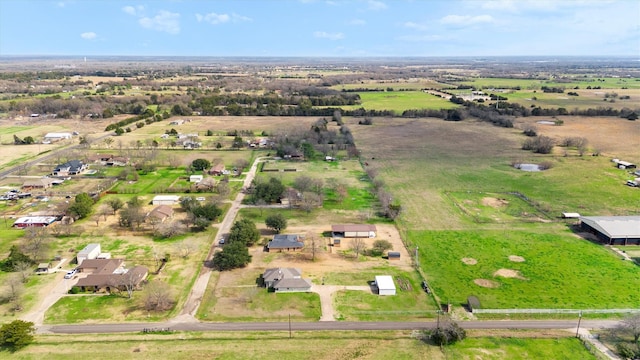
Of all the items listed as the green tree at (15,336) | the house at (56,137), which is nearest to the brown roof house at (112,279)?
the green tree at (15,336)

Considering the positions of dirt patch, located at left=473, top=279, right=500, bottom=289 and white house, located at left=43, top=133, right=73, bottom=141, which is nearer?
dirt patch, located at left=473, top=279, right=500, bottom=289

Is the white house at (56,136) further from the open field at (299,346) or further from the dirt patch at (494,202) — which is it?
the dirt patch at (494,202)

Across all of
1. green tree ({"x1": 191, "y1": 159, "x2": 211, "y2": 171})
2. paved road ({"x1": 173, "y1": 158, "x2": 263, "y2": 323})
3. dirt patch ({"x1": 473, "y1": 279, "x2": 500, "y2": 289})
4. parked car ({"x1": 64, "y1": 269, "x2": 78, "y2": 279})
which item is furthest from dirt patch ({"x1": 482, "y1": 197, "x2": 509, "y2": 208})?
parked car ({"x1": 64, "y1": 269, "x2": 78, "y2": 279})

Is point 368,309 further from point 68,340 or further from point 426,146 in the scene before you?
point 426,146

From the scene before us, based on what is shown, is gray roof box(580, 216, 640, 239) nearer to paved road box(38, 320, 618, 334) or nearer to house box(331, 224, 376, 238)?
paved road box(38, 320, 618, 334)

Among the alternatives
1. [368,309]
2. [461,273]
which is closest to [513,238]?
[461,273]

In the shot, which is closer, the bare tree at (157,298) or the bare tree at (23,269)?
the bare tree at (157,298)
